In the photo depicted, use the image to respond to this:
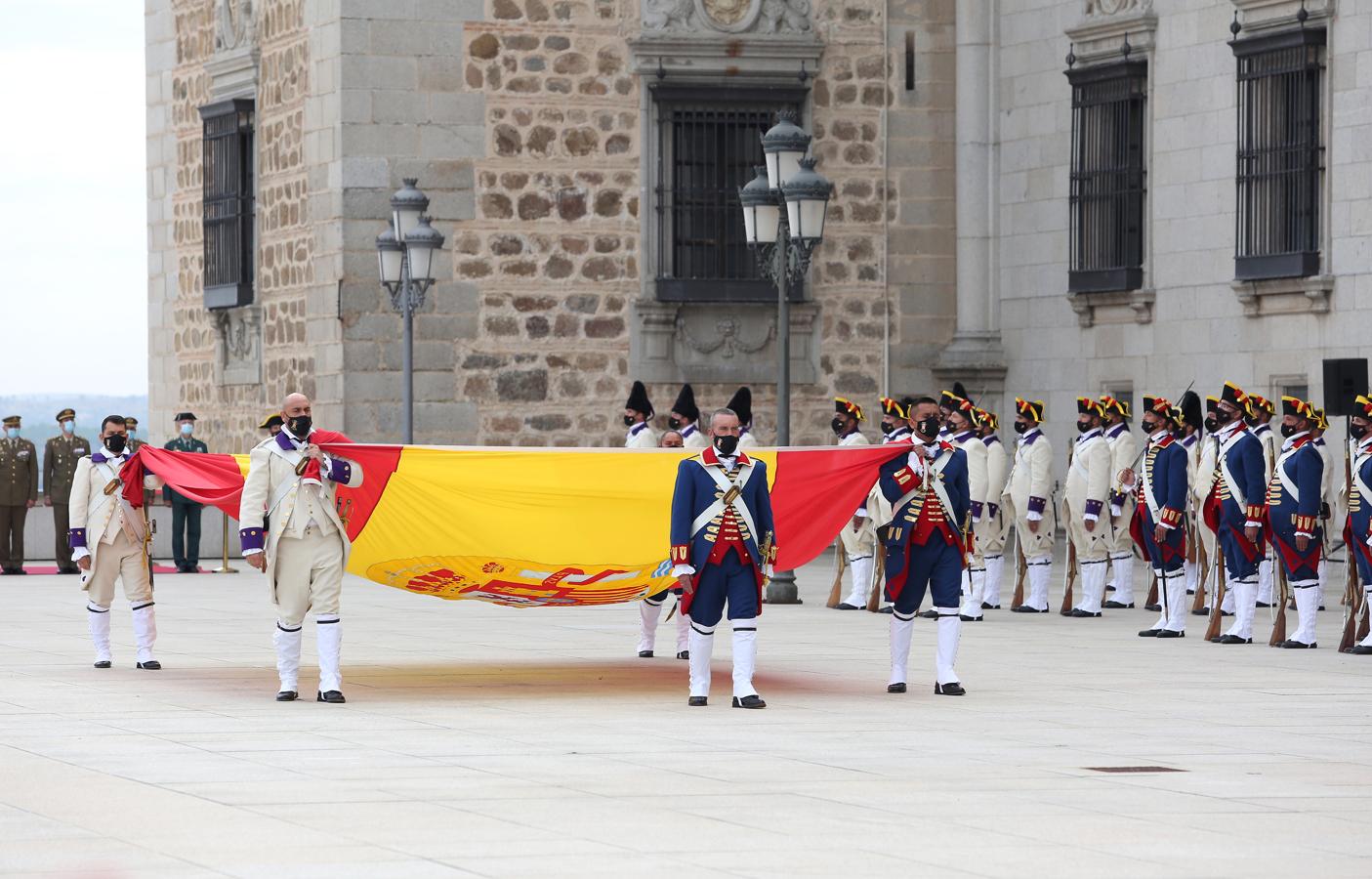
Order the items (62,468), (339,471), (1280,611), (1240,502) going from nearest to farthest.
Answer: (339,471)
(1280,611)
(1240,502)
(62,468)

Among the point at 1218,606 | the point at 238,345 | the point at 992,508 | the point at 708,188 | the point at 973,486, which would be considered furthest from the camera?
the point at 238,345

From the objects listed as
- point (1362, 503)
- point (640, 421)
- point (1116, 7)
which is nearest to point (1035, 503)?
point (640, 421)

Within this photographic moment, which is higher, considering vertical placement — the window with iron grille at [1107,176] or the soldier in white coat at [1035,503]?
the window with iron grille at [1107,176]

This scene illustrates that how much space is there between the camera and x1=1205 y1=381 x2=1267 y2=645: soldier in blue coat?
63.4 feet

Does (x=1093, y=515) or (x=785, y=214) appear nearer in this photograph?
(x=1093, y=515)

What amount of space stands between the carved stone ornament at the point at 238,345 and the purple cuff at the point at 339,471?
16.4 metres

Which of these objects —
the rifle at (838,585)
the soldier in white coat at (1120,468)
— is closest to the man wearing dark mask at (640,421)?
the rifle at (838,585)

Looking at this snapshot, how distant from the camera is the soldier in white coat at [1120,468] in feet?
73.8

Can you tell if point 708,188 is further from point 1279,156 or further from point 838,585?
point 838,585

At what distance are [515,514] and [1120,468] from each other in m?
7.64

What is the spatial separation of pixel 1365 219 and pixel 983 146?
641 cm

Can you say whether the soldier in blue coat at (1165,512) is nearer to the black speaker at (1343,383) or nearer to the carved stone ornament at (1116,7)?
the black speaker at (1343,383)

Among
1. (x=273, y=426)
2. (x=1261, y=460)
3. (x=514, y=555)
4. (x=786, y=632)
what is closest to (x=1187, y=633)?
(x=1261, y=460)

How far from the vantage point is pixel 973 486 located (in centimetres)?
2239
